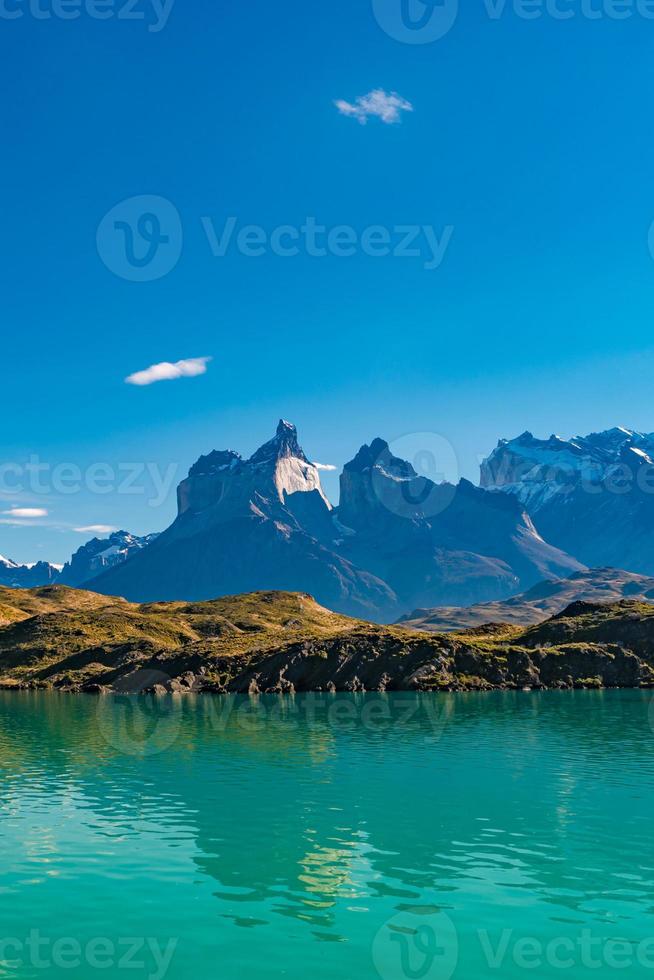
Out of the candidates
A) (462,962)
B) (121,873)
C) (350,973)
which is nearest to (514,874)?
(462,962)

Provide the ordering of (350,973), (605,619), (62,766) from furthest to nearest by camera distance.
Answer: (605,619)
(62,766)
(350,973)

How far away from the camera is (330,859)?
41.6m

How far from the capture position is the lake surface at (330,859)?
1155 inches

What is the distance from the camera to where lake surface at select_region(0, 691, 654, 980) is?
29328 mm

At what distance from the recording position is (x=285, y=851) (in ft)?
142

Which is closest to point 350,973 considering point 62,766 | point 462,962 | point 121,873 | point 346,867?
point 462,962

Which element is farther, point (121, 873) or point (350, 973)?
point (121, 873)

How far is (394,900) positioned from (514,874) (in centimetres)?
677

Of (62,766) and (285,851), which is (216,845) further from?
(62,766)

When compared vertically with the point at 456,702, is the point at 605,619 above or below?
above

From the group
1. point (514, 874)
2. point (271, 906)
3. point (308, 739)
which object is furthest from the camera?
point (308, 739)

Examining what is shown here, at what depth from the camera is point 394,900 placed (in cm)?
3497

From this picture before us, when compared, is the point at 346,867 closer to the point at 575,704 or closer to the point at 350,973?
the point at 350,973

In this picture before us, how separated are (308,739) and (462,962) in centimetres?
6626
